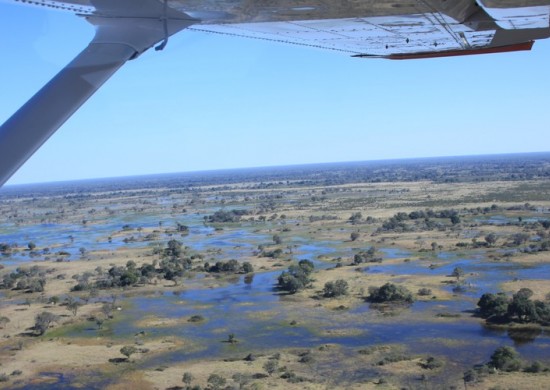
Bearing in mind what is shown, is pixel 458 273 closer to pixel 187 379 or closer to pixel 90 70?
pixel 187 379

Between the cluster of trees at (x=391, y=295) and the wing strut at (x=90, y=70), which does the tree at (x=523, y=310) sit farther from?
the wing strut at (x=90, y=70)

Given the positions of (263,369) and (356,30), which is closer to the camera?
(356,30)

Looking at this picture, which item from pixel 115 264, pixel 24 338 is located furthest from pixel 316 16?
pixel 115 264

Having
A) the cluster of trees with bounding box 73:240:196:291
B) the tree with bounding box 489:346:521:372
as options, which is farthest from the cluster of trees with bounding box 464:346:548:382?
the cluster of trees with bounding box 73:240:196:291

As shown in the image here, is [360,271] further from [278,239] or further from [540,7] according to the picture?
[540,7]

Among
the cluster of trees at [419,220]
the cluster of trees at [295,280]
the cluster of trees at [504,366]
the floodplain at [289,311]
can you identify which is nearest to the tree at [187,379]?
A: the floodplain at [289,311]
